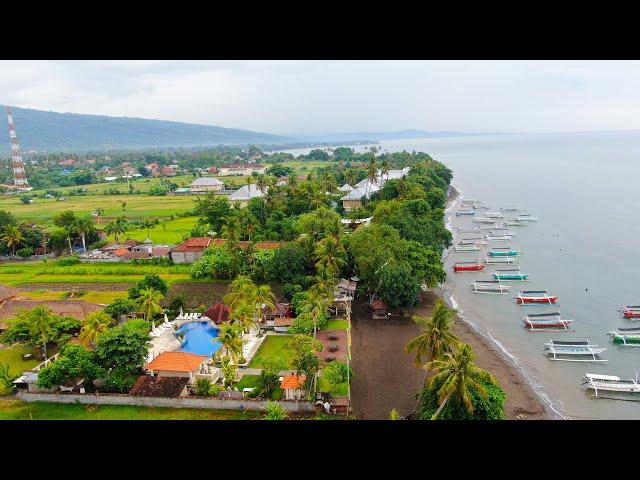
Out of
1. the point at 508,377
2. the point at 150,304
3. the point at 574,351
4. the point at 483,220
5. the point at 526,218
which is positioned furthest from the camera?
the point at 483,220

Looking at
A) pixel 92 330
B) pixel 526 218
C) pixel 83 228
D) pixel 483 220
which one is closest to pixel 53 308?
pixel 92 330

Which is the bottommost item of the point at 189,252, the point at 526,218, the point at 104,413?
the point at 104,413

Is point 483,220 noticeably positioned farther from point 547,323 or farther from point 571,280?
point 547,323

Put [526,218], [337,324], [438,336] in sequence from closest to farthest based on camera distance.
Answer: [438,336] < [337,324] < [526,218]

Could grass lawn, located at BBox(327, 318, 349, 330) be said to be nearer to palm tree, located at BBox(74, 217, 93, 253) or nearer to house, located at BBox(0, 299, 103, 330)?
house, located at BBox(0, 299, 103, 330)

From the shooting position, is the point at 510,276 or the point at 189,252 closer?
the point at 510,276
